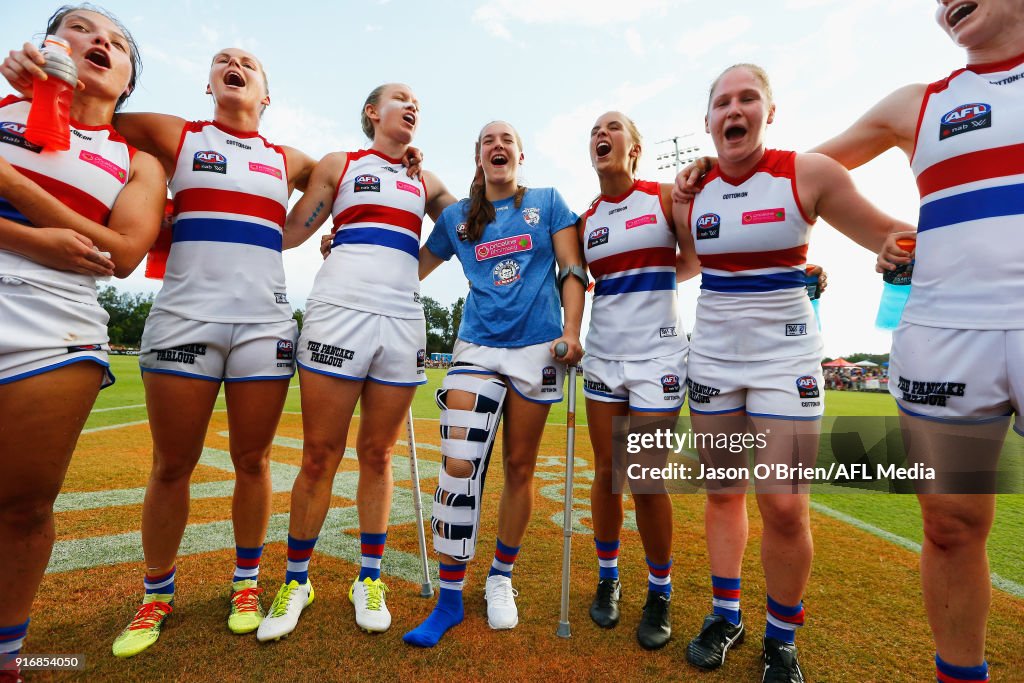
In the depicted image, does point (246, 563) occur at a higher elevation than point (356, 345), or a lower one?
lower

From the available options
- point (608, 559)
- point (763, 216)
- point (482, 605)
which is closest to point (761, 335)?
point (763, 216)

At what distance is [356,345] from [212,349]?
2.54ft

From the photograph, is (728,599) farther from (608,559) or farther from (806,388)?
(806,388)

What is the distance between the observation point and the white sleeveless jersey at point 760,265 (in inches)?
108

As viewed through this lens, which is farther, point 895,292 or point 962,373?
point 895,292

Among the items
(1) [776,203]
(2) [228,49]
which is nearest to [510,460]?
(1) [776,203]

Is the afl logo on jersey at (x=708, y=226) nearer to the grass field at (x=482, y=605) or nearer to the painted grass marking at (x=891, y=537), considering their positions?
the grass field at (x=482, y=605)

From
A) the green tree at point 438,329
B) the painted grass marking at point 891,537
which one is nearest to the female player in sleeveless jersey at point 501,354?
the painted grass marking at point 891,537

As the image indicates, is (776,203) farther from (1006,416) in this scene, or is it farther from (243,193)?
(243,193)

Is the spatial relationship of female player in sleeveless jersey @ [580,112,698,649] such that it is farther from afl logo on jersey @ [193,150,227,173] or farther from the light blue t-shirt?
afl logo on jersey @ [193,150,227,173]

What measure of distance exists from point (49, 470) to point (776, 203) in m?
3.64

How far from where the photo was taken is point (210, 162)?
2.98 meters

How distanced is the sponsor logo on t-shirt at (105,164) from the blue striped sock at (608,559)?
3404 millimetres

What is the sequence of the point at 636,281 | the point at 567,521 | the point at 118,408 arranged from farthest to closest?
the point at 118,408 → the point at 636,281 → the point at 567,521
